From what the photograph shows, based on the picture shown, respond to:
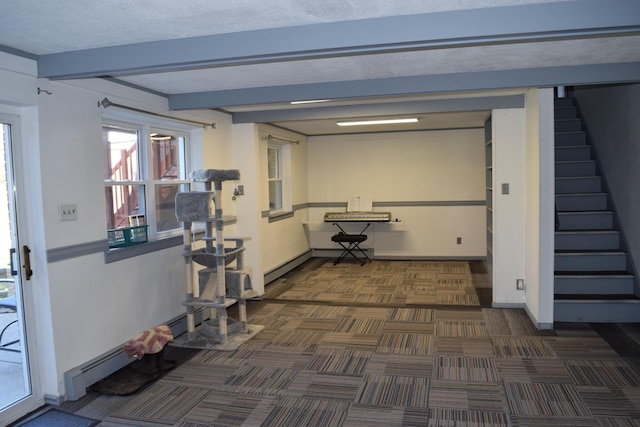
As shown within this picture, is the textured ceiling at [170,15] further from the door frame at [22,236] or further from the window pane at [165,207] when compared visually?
the window pane at [165,207]

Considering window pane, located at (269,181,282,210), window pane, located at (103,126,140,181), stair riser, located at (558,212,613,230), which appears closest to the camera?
window pane, located at (103,126,140,181)

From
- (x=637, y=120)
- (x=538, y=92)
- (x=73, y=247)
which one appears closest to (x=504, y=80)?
(x=538, y=92)

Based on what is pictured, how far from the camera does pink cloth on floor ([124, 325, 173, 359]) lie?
390 centimetres

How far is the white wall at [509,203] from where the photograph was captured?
217 inches

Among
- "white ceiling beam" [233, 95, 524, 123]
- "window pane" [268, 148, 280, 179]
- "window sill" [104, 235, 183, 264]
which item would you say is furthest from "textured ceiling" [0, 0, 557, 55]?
"window pane" [268, 148, 280, 179]

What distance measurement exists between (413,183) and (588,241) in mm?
3446

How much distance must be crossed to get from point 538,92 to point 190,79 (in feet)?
10.1

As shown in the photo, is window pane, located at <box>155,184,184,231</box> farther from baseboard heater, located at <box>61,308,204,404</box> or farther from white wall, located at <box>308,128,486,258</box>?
white wall, located at <box>308,128,486,258</box>

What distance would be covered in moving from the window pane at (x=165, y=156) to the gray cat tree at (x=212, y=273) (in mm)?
549

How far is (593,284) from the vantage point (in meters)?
5.20

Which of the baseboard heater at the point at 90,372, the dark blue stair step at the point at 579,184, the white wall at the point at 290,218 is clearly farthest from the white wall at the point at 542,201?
the baseboard heater at the point at 90,372

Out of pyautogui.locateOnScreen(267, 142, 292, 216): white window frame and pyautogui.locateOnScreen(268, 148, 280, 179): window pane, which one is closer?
pyautogui.locateOnScreen(268, 148, 280, 179): window pane

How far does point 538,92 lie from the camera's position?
4734 mm

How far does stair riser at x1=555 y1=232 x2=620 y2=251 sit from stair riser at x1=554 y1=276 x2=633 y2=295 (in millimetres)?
488
